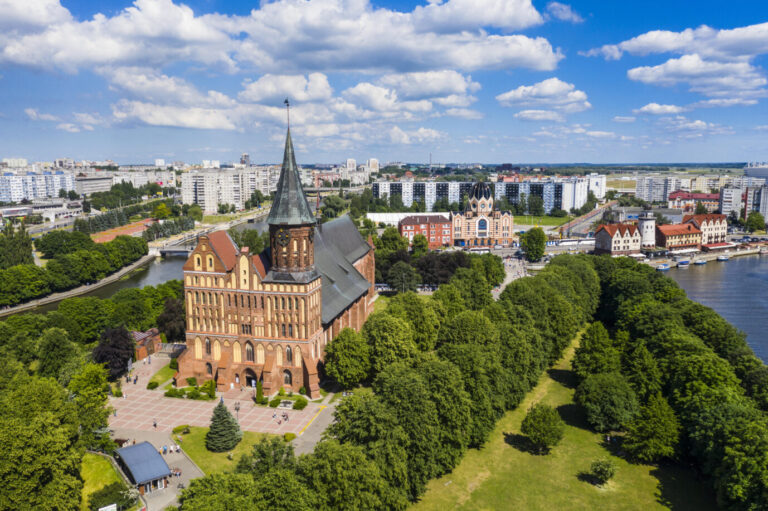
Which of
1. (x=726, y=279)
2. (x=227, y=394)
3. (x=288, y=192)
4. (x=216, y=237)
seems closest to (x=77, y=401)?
(x=227, y=394)

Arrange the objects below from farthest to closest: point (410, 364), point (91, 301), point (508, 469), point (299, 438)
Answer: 1. point (91, 301)
2. point (410, 364)
3. point (299, 438)
4. point (508, 469)

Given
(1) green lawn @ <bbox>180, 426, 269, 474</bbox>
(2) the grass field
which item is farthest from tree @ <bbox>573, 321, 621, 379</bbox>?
(1) green lawn @ <bbox>180, 426, 269, 474</bbox>

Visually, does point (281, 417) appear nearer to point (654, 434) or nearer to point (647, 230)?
point (654, 434)

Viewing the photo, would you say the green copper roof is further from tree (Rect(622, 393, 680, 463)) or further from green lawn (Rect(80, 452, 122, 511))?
tree (Rect(622, 393, 680, 463))

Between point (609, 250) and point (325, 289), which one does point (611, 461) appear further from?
point (609, 250)

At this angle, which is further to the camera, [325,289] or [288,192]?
[325,289]

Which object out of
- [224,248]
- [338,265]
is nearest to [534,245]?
[338,265]
